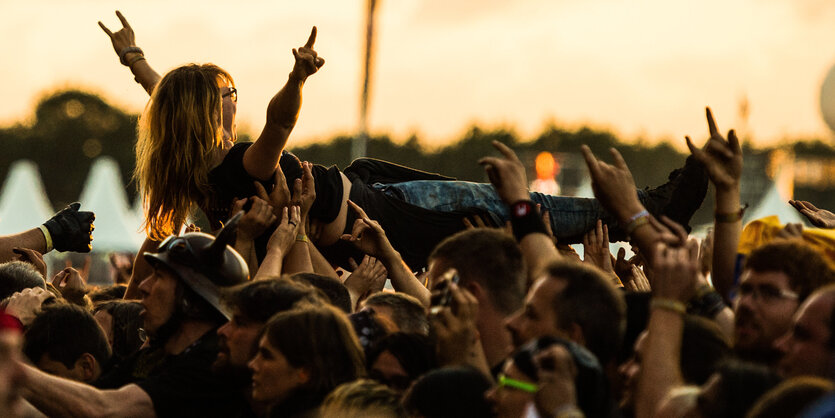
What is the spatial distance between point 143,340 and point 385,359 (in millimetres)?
1979

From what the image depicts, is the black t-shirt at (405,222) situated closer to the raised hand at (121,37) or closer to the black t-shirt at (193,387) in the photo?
the black t-shirt at (193,387)

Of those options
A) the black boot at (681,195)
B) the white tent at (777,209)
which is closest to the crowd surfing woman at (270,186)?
the black boot at (681,195)

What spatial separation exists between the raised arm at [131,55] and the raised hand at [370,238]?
5.75ft

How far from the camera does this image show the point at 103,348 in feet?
17.4

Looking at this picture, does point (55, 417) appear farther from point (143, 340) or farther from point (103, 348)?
point (143, 340)

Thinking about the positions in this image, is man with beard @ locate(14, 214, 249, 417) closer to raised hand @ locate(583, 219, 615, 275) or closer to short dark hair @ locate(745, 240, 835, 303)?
raised hand @ locate(583, 219, 615, 275)

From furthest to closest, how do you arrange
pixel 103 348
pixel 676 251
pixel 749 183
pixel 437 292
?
pixel 749 183, pixel 103 348, pixel 437 292, pixel 676 251

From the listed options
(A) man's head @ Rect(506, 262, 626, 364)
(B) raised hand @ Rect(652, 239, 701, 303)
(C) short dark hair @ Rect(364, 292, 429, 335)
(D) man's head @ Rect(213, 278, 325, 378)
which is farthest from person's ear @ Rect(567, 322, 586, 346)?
(C) short dark hair @ Rect(364, 292, 429, 335)

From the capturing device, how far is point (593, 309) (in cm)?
365

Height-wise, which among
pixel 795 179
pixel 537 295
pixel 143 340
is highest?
pixel 537 295

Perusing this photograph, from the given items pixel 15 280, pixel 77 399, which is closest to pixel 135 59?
pixel 15 280

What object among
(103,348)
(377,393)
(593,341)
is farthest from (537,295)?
(103,348)

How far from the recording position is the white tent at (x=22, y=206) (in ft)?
57.9

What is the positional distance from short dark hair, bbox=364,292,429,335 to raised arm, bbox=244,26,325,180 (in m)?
0.84
